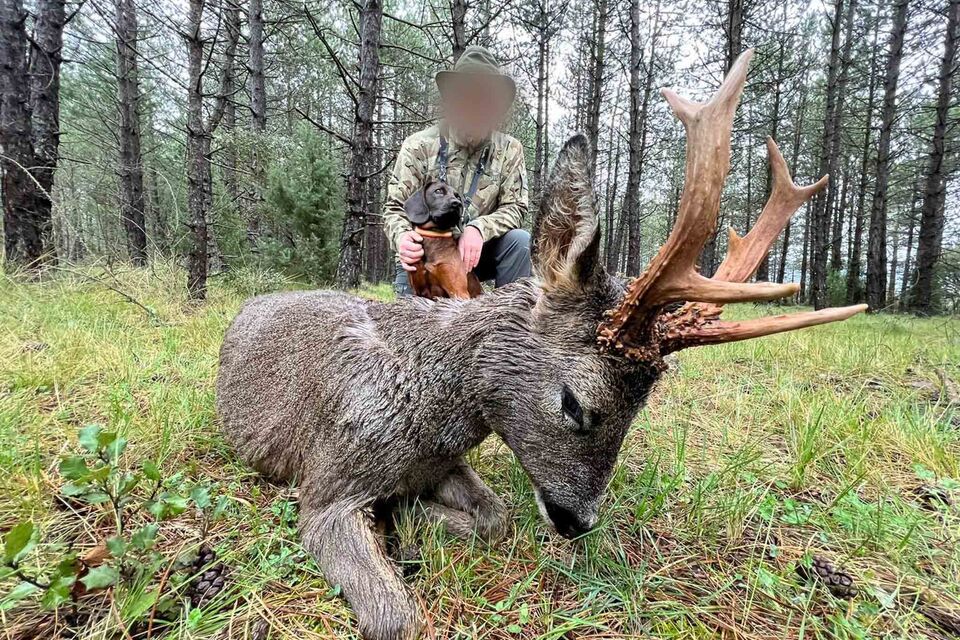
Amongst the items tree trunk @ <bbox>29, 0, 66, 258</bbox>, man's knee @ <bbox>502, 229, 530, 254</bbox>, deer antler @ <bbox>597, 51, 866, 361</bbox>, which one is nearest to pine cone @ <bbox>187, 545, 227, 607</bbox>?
deer antler @ <bbox>597, 51, 866, 361</bbox>

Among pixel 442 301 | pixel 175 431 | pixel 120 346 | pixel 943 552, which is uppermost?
pixel 442 301

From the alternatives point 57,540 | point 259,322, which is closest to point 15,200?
point 259,322

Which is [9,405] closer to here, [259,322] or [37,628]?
[259,322]

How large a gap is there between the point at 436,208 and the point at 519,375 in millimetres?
1373

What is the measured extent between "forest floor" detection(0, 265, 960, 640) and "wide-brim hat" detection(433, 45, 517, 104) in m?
2.66

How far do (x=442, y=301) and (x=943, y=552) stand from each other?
2.25 meters

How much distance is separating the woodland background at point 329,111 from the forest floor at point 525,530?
1358mm

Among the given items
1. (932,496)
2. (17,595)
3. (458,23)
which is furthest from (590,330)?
(458,23)

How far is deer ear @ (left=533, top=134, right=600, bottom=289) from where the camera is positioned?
1.60m

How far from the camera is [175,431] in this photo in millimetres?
2439

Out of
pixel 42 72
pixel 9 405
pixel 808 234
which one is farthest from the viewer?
pixel 808 234

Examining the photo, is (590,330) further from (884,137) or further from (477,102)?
(884,137)

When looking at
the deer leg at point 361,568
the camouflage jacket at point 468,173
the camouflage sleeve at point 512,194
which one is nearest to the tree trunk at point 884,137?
the camouflage sleeve at point 512,194

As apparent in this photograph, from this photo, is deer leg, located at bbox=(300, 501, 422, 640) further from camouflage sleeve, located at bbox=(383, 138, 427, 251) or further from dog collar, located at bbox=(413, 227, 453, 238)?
camouflage sleeve, located at bbox=(383, 138, 427, 251)
